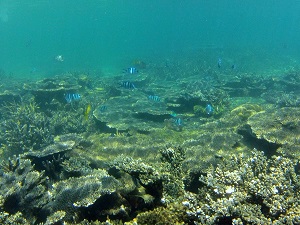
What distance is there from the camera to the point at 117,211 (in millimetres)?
3865

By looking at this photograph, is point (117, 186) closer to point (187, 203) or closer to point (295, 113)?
point (187, 203)

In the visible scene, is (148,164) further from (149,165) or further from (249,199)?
(249,199)

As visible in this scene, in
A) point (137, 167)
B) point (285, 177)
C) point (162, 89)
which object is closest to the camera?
point (285, 177)

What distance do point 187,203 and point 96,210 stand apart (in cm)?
173

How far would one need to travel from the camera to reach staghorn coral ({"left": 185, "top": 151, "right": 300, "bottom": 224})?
111 inches

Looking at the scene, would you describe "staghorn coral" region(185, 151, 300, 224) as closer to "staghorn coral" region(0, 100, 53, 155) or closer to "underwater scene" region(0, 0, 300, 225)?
"underwater scene" region(0, 0, 300, 225)

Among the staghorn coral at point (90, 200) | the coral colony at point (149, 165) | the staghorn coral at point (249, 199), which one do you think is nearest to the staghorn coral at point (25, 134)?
the coral colony at point (149, 165)

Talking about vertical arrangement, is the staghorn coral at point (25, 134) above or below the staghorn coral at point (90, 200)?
below

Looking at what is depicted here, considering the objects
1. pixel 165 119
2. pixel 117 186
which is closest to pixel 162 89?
pixel 165 119

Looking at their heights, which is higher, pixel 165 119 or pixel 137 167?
pixel 137 167

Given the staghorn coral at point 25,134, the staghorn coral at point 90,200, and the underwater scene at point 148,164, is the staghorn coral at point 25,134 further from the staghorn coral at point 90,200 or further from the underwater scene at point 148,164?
the staghorn coral at point 90,200

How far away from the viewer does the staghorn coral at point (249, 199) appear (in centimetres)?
283

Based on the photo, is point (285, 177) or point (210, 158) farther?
point (210, 158)

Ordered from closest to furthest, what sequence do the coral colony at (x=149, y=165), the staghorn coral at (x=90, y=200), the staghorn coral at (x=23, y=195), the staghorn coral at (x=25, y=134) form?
the coral colony at (x=149, y=165), the staghorn coral at (x=90, y=200), the staghorn coral at (x=23, y=195), the staghorn coral at (x=25, y=134)
